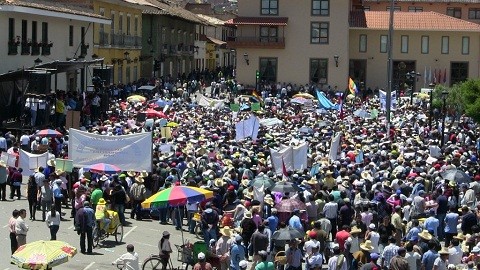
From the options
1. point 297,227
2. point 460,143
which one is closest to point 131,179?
point 297,227

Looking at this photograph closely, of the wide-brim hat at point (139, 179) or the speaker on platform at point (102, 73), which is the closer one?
the wide-brim hat at point (139, 179)

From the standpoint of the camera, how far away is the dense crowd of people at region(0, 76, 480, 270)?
19.2m

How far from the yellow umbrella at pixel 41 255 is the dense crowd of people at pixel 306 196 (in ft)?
7.58

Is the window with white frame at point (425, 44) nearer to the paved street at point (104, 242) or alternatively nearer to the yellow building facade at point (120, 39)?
the yellow building facade at point (120, 39)

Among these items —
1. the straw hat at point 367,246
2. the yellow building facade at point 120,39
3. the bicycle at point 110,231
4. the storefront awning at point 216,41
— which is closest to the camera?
the straw hat at point 367,246

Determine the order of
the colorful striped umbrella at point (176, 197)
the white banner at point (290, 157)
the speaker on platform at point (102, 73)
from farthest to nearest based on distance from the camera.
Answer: the speaker on platform at point (102, 73)
the white banner at point (290, 157)
the colorful striped umbrella at point (176, 197)

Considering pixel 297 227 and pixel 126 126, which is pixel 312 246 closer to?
pixel 297 227

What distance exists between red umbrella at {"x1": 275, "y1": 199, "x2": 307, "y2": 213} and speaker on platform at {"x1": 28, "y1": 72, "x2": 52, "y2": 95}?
16569 millimetres

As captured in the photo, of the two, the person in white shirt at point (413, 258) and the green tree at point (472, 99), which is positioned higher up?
the green tree at point (472, 99)

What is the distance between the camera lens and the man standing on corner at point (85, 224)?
21.2 m

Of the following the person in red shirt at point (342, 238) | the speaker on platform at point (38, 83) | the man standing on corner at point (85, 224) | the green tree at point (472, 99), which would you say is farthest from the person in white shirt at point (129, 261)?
the green tree at point (472, 99)

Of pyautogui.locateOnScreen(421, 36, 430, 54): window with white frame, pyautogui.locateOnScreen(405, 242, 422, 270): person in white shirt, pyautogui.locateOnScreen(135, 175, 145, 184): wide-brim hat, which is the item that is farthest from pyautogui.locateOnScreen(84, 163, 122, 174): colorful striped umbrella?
pyautogui.locateOnScreen(421, 36, 430, 54): window with white frame

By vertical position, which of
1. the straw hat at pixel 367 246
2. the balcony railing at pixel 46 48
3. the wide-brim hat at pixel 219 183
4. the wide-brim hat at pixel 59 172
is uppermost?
the balcony railing at pixel 46 48

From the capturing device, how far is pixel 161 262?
63.1 feet
